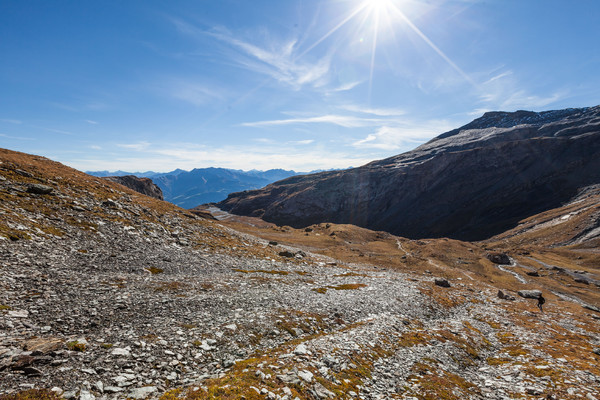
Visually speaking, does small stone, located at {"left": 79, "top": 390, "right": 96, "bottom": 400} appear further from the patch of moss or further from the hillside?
the patch of moss

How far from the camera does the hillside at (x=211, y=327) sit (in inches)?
402

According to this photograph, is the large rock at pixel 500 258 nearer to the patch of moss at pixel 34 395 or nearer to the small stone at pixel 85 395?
the small stone at pixel 85 395

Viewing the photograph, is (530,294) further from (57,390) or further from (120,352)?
(57,390)

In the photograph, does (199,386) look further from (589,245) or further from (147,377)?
(589,245)

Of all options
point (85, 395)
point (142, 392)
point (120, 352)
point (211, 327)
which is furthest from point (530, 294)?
Answer: point (85, 395)

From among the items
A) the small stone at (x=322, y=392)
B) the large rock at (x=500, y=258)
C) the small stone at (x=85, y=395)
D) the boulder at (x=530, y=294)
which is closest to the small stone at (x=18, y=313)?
the small stone at (x=85, y=395)

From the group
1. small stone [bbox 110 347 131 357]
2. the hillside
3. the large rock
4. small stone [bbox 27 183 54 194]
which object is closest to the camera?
the hillside

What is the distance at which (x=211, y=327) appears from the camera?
15.3 m

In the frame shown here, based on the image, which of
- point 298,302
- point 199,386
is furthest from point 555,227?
point 199,386

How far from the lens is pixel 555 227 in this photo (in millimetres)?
143625

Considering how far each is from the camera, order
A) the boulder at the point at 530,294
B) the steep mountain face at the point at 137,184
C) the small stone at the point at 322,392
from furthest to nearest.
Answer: the steep mountain face at the point at 137,184
the boulder at the point at 530,294
the small stone at the point at 322,392

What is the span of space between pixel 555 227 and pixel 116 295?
20246cm

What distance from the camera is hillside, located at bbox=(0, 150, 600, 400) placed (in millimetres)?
10211

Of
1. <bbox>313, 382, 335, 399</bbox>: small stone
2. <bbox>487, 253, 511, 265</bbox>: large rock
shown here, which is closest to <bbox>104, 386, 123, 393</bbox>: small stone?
<bbox>313, 382, 335, 399</bbox>: small stone
